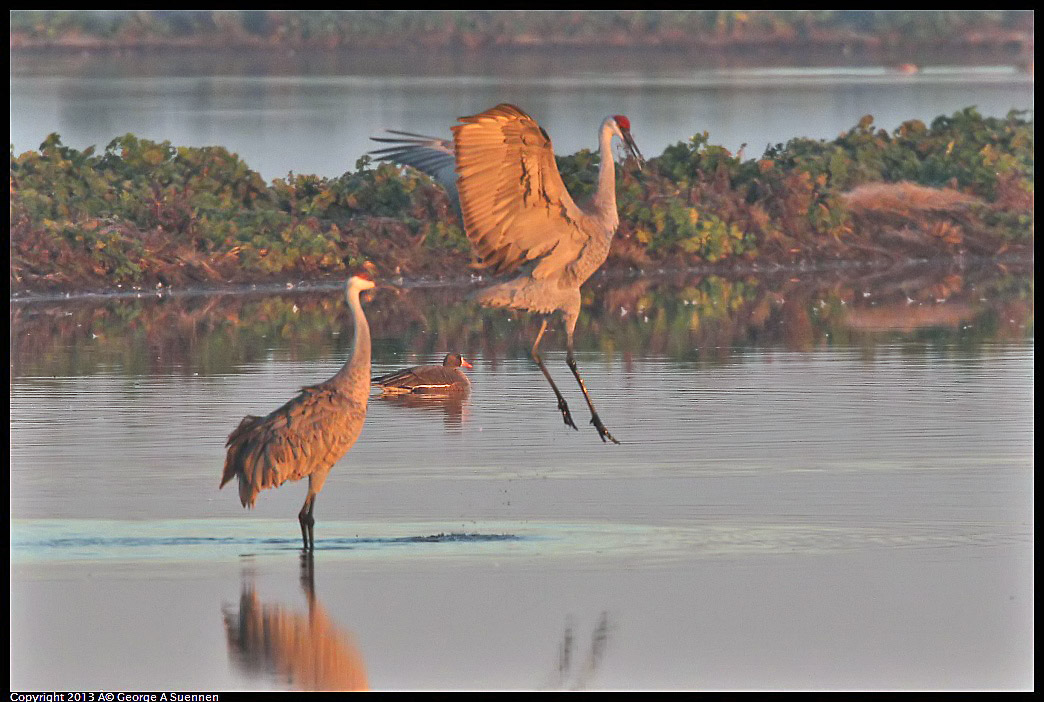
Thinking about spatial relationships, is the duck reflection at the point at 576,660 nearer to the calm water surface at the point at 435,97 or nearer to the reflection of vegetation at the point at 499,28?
the calm water surface at the point at 435,97

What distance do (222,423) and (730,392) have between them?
345 centimetres

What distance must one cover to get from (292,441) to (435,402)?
4830 mm

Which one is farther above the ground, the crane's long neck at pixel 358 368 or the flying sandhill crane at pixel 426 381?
the crane's long neck at pixel 358 368

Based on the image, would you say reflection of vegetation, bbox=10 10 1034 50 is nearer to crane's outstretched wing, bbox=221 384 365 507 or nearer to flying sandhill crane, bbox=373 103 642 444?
flying sandhill crane, bbox=373 103 642 444

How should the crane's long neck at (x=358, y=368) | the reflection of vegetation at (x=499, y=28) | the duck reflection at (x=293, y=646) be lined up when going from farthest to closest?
1. the reflection of vegetation at (x=499, y=28)
2. the crane's long neck at (x=358, y=368)
3. the duck reflection at (x=293, y=646)

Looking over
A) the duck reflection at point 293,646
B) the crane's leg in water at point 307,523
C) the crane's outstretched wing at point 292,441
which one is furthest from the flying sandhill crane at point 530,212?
the duck reflection at point 293,646

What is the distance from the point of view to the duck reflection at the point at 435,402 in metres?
15.8

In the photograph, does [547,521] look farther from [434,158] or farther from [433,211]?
[433,211]

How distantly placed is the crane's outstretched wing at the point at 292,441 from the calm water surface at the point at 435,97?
2464cm

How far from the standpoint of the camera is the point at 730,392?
16.4 metres

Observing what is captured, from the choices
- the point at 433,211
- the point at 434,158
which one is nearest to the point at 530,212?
the point at 434,158

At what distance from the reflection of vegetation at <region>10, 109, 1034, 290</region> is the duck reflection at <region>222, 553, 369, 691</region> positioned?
1307 centimetres

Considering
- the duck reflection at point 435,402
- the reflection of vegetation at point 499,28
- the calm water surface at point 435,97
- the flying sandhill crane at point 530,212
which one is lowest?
the duck reflection at point 435,402

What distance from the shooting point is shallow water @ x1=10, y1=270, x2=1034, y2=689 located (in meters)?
9.47
